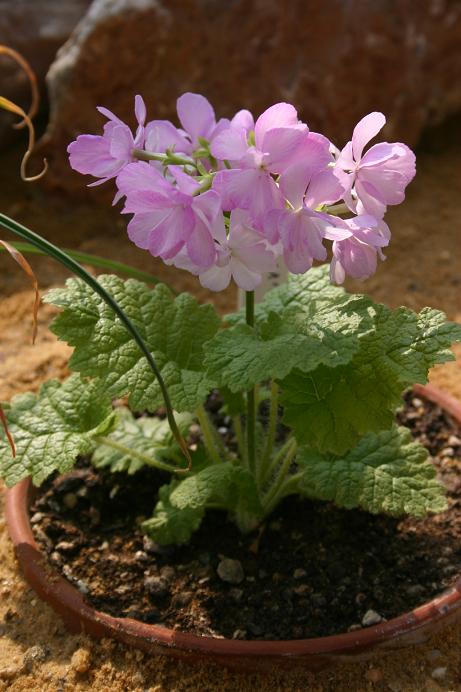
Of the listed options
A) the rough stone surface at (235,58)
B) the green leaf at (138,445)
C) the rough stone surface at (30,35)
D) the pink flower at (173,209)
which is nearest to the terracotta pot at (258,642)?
the green leaf at (138,445)

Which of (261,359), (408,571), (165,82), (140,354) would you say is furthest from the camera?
(165,82)

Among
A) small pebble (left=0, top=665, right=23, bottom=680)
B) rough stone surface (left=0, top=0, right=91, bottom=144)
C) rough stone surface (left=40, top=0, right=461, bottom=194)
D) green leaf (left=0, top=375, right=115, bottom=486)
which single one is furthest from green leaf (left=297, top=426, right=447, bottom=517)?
rough stone surface (left=0, top=0, right=91, bottom=144)

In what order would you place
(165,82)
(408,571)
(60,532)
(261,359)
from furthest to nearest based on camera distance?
(165,82), (60,532), (408,571), (261,359)

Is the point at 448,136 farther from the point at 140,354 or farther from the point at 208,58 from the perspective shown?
the point at 140,354

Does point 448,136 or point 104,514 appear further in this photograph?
point 448,136

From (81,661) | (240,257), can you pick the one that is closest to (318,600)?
(81,661)

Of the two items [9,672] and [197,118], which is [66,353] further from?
[197,118]

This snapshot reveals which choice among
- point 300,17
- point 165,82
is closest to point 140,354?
point 165,82

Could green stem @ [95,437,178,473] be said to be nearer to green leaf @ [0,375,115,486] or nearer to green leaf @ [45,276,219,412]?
green leaf @ [0,375,115,486]
